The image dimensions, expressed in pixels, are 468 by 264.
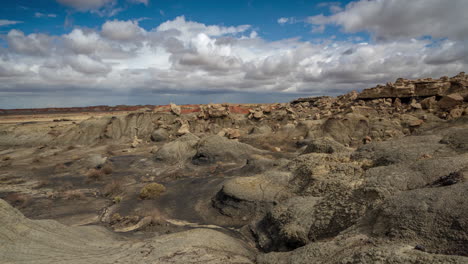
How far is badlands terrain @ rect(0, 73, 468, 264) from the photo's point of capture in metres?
5.72

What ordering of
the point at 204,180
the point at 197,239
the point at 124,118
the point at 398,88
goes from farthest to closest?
the point at 124,118, the point at 398,88, the point at 204,180, the point at 197,239

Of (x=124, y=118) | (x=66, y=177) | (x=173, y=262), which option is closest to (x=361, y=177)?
(x=173, y=262)

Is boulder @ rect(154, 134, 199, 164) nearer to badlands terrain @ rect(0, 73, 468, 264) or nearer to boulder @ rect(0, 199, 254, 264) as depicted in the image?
badlands terrain @ rect(0, 73, 468, 264)

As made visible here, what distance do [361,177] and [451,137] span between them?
6.00 metres

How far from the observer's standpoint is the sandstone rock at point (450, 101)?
27703 millimetres

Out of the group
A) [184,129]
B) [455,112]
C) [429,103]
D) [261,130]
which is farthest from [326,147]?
[184,129]

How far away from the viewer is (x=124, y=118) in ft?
135

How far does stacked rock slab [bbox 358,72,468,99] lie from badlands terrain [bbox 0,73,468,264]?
28cm

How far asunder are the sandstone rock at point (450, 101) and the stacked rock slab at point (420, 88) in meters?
3.12

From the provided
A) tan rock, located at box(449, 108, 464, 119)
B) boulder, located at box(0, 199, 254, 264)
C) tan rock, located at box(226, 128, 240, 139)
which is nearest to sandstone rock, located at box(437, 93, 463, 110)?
tan rock, located at box(449, 108, 464, 119)

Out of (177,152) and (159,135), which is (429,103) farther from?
(159,135)

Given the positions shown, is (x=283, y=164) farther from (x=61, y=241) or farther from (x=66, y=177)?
(x=66, y=177)

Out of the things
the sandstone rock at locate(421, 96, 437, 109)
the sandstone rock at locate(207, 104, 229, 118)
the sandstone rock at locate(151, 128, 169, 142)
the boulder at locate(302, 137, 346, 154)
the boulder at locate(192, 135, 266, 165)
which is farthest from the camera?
the sandstone rock at locate(207, 104, 229, 118)

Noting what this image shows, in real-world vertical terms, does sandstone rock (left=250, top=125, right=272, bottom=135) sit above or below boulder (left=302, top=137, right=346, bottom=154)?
below
